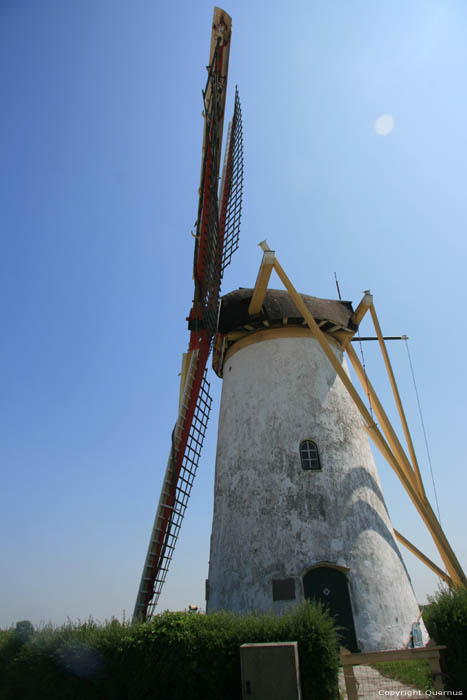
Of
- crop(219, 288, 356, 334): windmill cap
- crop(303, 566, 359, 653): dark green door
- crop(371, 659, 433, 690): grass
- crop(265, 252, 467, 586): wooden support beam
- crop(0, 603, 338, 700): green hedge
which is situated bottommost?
crop(371, 659, 433, 690): grass

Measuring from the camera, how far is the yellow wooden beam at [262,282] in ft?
37.6

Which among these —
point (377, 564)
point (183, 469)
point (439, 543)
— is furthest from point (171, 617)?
point (439, 543)

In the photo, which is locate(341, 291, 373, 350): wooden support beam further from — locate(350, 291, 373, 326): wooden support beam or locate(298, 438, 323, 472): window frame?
locate(298, 438, 323, 472): window frame

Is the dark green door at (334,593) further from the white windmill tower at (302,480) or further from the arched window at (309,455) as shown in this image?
the arched window at (309,455)

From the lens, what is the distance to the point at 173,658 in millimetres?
6141

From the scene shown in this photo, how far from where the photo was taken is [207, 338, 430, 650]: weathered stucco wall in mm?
9539

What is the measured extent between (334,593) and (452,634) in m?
3.28

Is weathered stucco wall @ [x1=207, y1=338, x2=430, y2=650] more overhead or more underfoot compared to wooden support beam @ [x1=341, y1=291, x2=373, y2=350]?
more underfoot

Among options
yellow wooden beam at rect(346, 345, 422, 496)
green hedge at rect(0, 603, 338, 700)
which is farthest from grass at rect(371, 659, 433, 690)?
yellow wooden beam at rect(346, 345, 422, 496)

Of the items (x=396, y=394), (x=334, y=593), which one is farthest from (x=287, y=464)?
(x=396, y=394)

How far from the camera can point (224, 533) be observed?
10953 mm

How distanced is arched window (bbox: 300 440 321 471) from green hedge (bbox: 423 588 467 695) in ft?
13.8

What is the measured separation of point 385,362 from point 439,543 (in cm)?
474

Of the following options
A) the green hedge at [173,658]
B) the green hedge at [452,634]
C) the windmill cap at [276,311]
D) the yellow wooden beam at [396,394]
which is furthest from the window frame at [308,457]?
the green hedge at [173,658]
